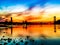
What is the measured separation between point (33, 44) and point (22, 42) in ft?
2.87

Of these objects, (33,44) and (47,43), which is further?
→ (47,43)

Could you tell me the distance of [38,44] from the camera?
47.2 feet

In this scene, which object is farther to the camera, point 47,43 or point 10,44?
point 47,43

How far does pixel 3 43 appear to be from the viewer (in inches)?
564

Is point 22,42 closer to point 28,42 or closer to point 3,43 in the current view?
point 28,42

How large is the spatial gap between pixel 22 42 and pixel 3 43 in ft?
4.36

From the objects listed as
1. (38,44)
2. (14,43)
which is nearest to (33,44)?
(38,44)

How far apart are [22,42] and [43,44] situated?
1496 millimetres

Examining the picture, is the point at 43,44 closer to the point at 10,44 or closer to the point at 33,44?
the point at 33,44

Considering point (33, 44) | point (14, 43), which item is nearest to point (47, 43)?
point (33, 44)

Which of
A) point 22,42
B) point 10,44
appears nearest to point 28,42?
point 22,42

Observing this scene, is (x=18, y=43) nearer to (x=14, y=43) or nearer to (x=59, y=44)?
(x=14, y=43)

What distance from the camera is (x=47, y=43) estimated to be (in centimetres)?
1509

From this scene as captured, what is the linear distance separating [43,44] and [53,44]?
77 centimetres
